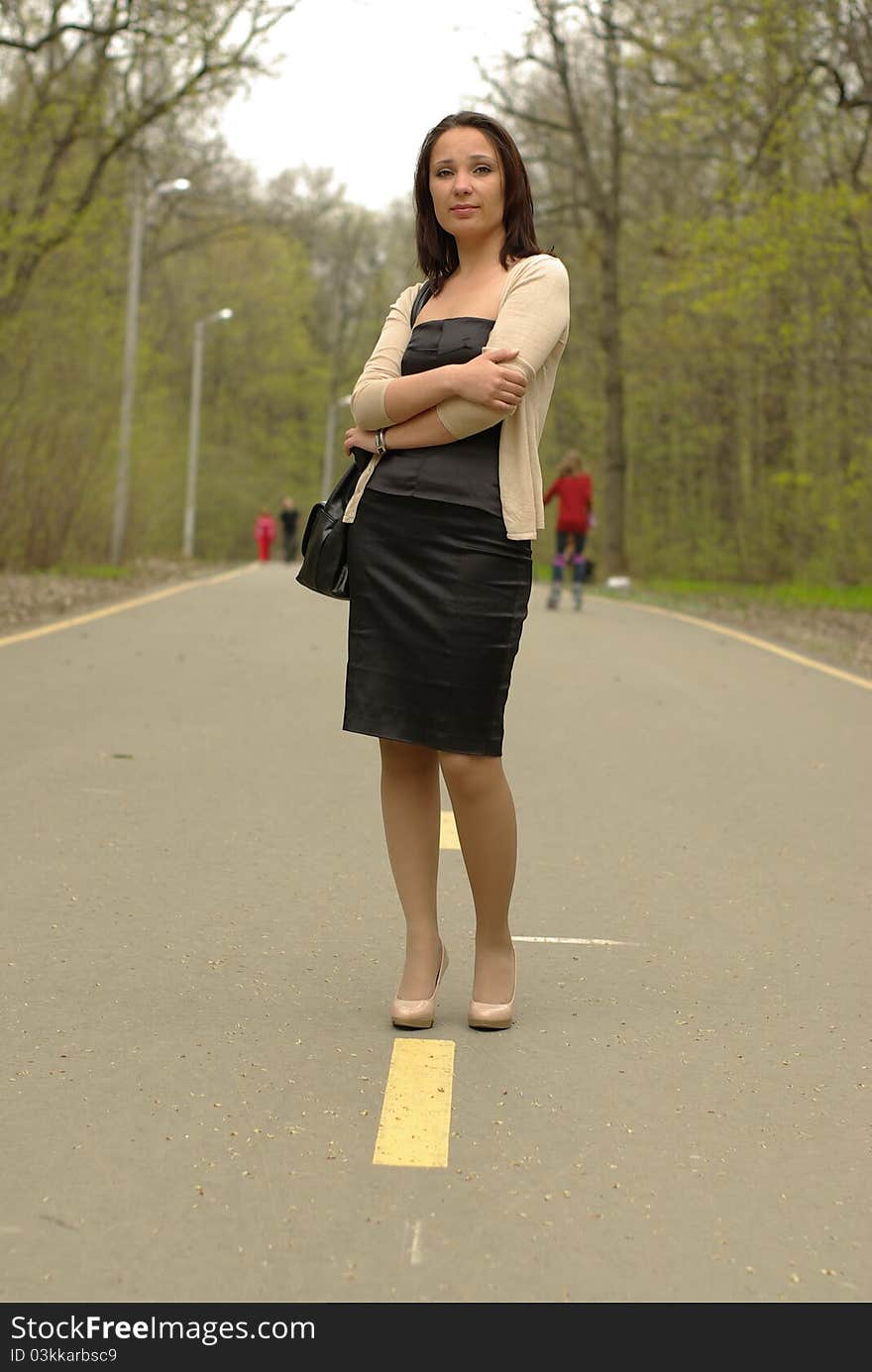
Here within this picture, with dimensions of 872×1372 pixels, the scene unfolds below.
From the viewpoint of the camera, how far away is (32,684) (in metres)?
12.0

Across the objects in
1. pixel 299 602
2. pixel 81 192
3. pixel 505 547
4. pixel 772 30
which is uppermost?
pixel 772 30

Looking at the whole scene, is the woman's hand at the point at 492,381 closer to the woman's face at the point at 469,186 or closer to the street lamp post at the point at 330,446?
the woman's face at the point at 469,186

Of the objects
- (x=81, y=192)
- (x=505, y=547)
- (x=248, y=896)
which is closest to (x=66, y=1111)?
(x=505, y=547)

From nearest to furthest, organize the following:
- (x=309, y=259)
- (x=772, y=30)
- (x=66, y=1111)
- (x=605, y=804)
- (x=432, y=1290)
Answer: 1. (x=432, y=1290)
2. (x=66, y=1111)
3. (x=605, y=804)
4. (x=772, y=30)
5. (x=309, y=259)

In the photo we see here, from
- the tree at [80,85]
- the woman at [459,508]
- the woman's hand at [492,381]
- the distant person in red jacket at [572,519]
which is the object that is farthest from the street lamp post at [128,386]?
the woman's hand at [492,381]

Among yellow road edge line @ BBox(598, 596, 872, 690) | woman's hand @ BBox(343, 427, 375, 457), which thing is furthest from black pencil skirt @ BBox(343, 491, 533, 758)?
yellow road edge line @ BBox(598, 596, 872, 690)

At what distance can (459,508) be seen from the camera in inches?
178

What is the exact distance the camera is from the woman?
4508 mm

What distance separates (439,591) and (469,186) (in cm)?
90

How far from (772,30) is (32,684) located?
45.0 ft

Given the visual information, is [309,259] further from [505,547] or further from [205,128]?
[505,547]

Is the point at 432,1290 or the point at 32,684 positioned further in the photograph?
the point at 32,684

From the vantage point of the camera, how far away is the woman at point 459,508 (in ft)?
14.8

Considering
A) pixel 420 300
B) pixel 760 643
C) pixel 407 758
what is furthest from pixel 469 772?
pixel 760 643
